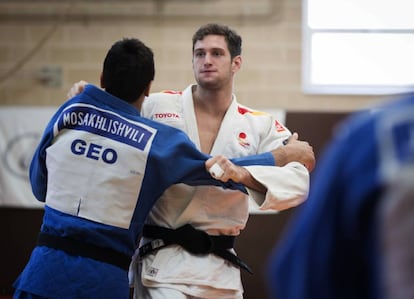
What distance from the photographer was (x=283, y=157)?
339 centimetres

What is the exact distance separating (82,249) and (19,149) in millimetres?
4418

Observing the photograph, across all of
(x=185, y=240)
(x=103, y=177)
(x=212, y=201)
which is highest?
(x=103, y=177)

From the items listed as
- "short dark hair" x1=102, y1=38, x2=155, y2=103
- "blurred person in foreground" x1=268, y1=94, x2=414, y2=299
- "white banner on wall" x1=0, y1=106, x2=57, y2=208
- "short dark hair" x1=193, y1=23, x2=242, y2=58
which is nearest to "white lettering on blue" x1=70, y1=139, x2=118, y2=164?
"short dark hair" x1=102, y1=38, x2=155, y2=103

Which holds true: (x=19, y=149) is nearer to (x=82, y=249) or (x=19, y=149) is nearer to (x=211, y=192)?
(x=211, y=192)

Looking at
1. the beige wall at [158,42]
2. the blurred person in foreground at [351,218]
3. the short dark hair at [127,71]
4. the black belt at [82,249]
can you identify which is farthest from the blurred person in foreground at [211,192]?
the beige wall at [158,42]

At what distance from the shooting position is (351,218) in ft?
3.34

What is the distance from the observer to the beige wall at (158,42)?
24.3 ft

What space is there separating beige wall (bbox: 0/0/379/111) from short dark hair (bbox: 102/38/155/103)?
13.5 ft

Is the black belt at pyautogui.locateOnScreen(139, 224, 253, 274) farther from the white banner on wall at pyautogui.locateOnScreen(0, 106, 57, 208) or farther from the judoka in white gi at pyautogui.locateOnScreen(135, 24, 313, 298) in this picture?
the white banner on wall at pyautogui.locateOnScreen(0, 106, 57, 208)

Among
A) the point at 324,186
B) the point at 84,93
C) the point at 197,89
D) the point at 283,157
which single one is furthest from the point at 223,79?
the point at 324,186

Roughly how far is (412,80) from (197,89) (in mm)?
4145

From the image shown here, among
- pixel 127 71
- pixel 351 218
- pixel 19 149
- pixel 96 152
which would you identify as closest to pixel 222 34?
pixel 127 71

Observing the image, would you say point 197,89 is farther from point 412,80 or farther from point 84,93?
point 412,80

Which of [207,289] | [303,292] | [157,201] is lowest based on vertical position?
[207,289]
